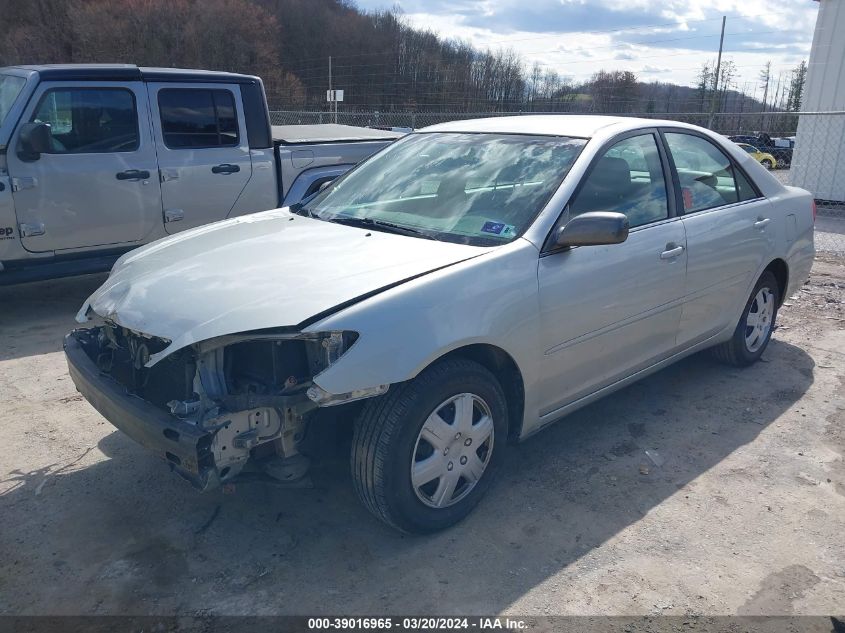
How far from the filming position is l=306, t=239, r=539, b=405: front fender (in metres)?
A: 2.60

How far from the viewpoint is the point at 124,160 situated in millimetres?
6145

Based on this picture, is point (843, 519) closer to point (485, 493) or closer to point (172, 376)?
point (485, 493)

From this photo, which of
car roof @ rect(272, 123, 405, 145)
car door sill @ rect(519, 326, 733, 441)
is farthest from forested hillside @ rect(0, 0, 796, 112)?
car door sill @ rect(519, 326, 733, 441)

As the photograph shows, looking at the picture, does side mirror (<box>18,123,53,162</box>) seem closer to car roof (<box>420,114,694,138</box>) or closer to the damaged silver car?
the damaged silver car

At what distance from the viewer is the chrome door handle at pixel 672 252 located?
3.80 m

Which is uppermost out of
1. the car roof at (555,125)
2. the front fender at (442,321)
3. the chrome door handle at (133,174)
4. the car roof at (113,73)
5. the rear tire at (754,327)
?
the car roof at (113,73)

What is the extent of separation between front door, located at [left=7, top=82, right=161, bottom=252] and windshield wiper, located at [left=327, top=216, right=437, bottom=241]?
323 centimetres

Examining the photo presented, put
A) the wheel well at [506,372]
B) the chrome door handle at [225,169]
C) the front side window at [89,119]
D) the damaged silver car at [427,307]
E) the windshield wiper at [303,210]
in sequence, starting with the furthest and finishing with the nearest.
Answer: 1. the chrome door handle at [225,169]
2. the front side window at [89,119]
3. the windshield wiper at [303,210]
4. the wheel well at [506,372]
5. the damaged silver car at [427,307]

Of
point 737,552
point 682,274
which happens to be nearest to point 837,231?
point 682,274

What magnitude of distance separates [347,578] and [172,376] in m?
1.10

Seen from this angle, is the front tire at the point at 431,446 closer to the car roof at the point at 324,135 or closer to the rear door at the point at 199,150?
the rear door at the point at 199,150

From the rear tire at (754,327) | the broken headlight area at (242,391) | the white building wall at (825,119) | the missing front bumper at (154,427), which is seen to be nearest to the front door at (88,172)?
the missing front bumper at (154,427)

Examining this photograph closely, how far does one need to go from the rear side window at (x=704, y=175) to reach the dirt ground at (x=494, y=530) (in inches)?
53.5

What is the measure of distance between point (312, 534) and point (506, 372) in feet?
3.77
